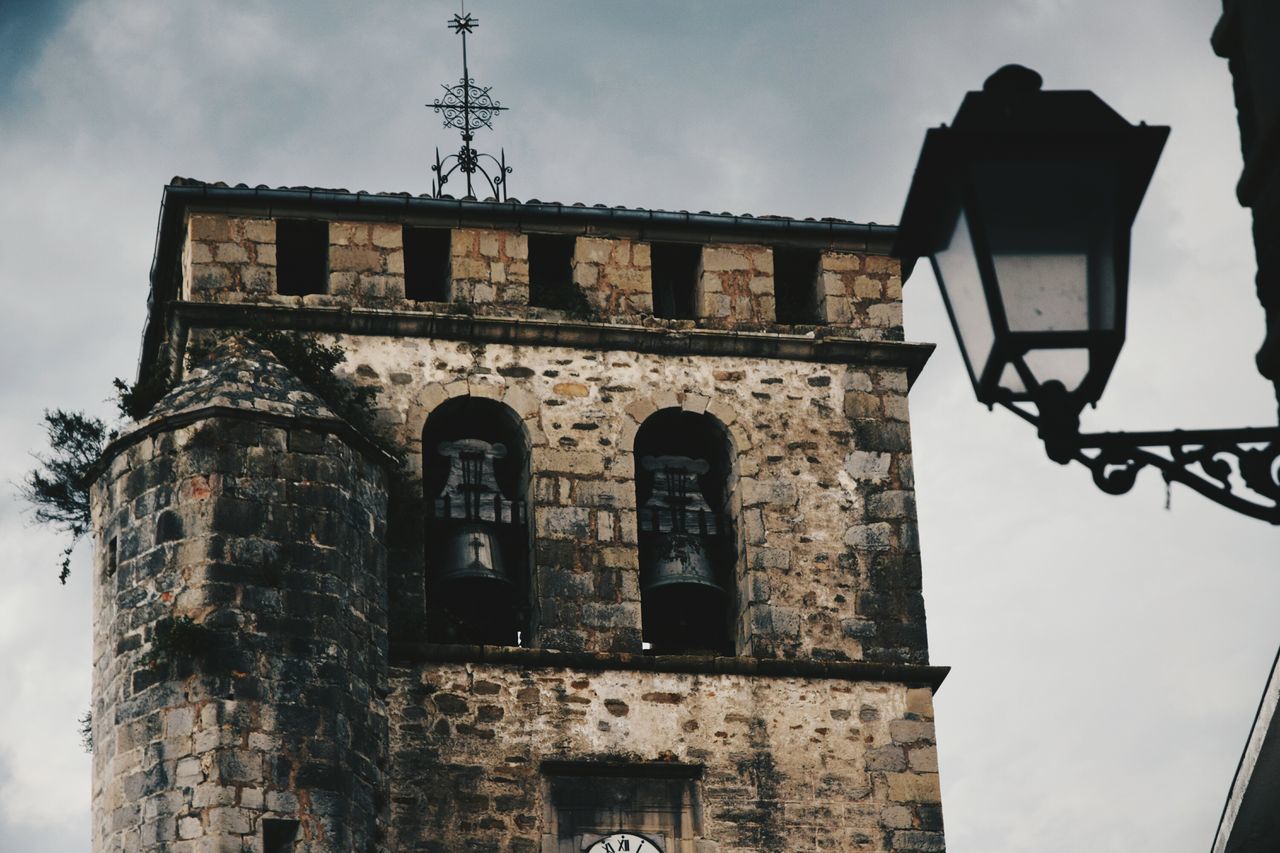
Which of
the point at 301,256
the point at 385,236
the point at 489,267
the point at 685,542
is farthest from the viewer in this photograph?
the point at 301,256

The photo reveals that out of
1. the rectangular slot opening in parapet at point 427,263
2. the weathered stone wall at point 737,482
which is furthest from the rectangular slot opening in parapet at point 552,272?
the rectangular slot opening in parapet at point 427,263

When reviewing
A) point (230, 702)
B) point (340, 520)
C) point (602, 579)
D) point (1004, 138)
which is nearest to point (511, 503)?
point (602, 579)

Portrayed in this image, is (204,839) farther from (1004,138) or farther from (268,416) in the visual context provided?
(1004,138)

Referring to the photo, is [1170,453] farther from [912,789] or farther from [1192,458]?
[912,789]

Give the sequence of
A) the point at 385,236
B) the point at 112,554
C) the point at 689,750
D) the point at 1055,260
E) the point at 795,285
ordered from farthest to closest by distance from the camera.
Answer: the point at 795,285, the point at 385,236, the point at 689,750, the point at 112,554, the point at 1055,260

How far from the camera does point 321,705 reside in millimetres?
15664

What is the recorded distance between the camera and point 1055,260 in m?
5.14

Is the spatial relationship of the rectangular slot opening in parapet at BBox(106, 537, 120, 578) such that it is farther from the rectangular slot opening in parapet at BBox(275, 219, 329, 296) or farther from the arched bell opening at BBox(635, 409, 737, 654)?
the arched bell opening at BBox(635, 409, 737, 654)

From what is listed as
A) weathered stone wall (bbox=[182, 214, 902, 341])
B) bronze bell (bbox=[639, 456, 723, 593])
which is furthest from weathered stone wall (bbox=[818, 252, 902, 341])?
bronze bell (bbox=[639, 456, 723, 593])

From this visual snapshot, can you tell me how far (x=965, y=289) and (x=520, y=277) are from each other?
→ 45.3 feet

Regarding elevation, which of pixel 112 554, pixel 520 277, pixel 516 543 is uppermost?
pixel 520 277

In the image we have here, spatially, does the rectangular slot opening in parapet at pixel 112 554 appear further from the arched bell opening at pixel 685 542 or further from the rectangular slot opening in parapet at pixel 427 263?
the arched bell opening at pixel 685 542

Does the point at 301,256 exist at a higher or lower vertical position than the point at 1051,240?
higher

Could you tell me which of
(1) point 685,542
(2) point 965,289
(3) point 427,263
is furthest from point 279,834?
(2) point 965,289
